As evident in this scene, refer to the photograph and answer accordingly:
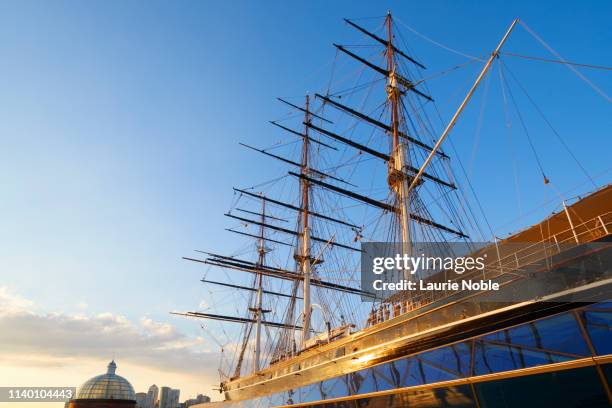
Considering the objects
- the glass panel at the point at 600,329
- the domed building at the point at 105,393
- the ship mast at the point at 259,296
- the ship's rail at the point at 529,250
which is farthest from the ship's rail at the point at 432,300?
the domed building at the point at 105,393

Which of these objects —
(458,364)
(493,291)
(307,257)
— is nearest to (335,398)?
(458,364)

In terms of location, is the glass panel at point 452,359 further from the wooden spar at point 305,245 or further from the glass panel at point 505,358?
the wooden spar at point 305,245

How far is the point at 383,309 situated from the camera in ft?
50.2

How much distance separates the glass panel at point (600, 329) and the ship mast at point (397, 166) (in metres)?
11.1

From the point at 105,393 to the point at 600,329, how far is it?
74.7 meters

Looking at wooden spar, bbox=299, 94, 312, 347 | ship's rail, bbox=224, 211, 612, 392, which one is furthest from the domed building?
ship's rail, bbox=224, 211, 612, 392

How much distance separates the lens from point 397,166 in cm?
2178

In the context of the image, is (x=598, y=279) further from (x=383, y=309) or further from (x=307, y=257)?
(x=307, y=257)

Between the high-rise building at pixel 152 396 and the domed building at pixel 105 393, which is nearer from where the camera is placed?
the domed building at pixel 105 393

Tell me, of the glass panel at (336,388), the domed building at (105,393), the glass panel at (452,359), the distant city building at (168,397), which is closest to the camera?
the glass panel at (452,359)

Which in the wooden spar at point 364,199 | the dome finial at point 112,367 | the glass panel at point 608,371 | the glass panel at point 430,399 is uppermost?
the wooden spar at point 364,199

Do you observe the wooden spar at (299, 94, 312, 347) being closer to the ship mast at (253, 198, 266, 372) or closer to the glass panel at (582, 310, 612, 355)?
the ship mast at (253, 198, 266, 372)

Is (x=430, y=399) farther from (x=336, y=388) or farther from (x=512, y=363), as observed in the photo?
(x=336, y=388)

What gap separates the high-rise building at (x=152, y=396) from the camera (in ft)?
463
